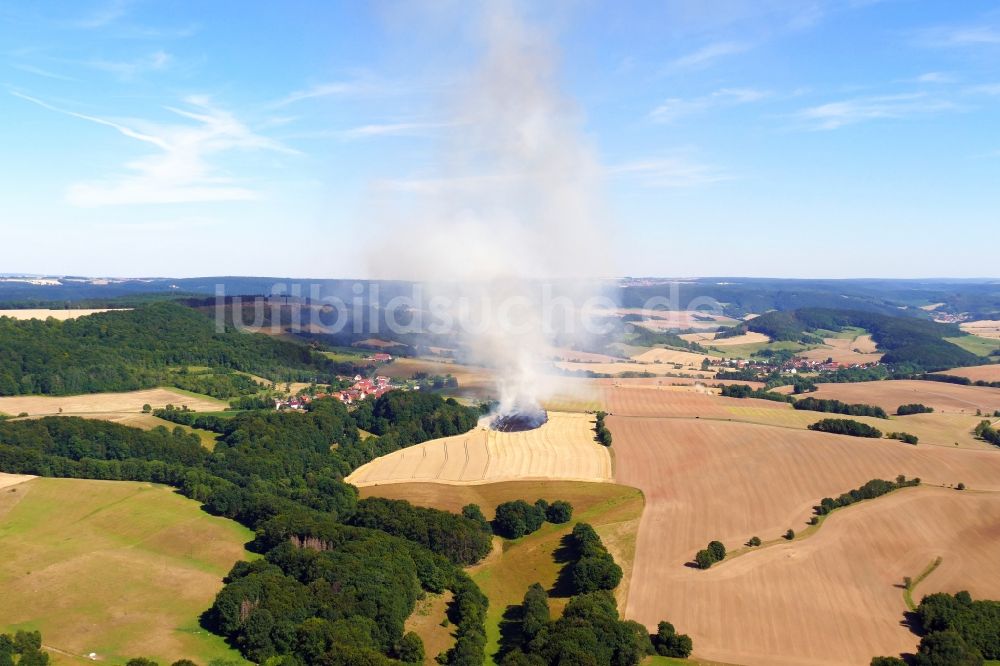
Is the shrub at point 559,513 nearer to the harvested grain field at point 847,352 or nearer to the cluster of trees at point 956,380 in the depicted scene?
the cluster of trees at point 956,380

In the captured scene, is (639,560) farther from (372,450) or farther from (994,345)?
(994,345)

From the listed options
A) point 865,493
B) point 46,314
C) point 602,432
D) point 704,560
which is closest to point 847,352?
point 602,432

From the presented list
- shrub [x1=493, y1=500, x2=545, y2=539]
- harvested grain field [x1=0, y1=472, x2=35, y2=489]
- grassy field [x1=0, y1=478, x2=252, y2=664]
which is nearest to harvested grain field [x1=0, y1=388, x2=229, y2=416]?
harvested grain field [x1=0, y1=472, x2=35, y2=489]

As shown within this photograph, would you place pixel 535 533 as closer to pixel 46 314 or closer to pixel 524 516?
pixel 524 516

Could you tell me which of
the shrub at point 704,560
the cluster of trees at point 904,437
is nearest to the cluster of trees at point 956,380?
the cluster of trees at point 904,437

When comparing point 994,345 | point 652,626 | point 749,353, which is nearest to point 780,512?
point 652,626
